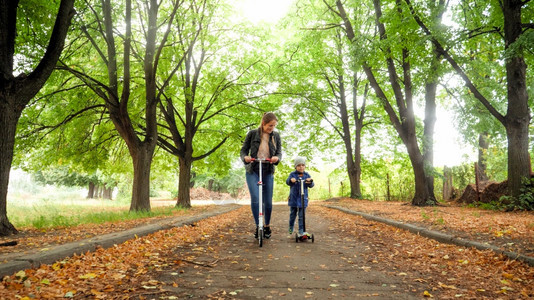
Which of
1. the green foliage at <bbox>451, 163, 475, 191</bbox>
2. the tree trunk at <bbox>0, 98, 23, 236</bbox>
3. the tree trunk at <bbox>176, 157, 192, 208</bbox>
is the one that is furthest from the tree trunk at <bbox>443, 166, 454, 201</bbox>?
the tree trunk at <bbox>0, 98, 23, 236</bbox>

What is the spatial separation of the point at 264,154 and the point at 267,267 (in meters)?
2.29

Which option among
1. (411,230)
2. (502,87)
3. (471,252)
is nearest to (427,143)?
(502,87)

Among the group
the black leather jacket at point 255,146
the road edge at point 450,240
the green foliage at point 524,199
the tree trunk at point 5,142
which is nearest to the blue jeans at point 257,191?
the black leather jacket at point 255,146

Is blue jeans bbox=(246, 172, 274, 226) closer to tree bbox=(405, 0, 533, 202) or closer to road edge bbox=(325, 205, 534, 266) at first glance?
road edge bbox=(325, 205, 534, 266)

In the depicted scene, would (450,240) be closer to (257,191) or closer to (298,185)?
(298,185)

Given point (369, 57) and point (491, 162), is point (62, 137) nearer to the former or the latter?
point (369, 57)

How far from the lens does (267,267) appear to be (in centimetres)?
438

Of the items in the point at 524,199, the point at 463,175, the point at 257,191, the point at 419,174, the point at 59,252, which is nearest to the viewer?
the point at 59,252

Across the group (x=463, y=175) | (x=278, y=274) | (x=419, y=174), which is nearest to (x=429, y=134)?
(x=419, y=174)

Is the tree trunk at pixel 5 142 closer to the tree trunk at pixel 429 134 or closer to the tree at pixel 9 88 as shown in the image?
the tree at pixel 9 88

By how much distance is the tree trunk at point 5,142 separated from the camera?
638cm

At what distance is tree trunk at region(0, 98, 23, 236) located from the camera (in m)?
6.38

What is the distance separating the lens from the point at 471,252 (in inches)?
187

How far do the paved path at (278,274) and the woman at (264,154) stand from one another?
78cm
